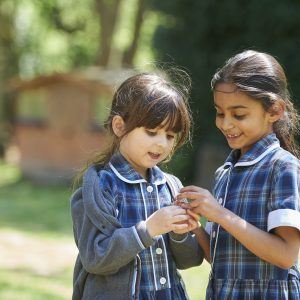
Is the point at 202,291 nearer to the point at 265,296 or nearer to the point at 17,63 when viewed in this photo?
the point at 265,296

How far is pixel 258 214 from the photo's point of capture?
8.64ft

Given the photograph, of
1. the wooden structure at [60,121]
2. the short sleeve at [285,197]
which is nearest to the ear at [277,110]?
the short sleeve at [285,197]

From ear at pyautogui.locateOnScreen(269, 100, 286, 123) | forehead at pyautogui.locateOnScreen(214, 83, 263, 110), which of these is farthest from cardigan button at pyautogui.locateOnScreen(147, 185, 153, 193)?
ear at pyautogui.locateOnScreen(269, 100, 286, 123)

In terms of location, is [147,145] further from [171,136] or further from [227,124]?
[227,124]

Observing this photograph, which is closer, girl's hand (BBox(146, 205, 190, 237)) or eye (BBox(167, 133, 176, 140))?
girl's hand (BBox(146, 205, 190, 237))

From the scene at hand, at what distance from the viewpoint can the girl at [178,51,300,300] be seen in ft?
8.32

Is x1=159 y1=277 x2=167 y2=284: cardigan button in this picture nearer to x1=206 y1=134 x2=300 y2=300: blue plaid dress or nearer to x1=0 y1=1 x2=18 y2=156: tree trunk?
x1=206 y1=134 x2=300 y2=300: blue plaid dress

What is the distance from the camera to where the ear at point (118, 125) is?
2.81m

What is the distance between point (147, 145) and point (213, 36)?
9.71 metres

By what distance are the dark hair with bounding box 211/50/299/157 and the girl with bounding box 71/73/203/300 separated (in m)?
0.25

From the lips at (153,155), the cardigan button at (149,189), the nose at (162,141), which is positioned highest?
the nose at (162,141)

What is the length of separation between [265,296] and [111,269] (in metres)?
0.60

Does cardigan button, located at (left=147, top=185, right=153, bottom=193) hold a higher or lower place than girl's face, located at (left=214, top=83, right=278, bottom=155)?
lower

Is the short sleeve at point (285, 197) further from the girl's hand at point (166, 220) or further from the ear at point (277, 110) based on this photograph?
the girl's hand at point (166, 220)
